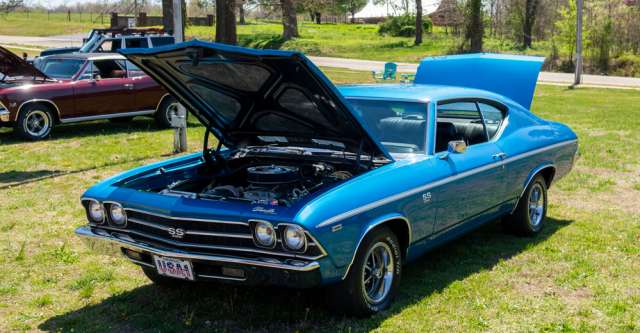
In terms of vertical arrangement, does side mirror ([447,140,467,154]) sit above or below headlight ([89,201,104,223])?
above

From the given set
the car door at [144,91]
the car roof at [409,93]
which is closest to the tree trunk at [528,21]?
the car door at [144,91]

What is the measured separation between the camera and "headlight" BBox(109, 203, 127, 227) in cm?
495

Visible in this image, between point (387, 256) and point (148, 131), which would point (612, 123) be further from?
point (387, 256)

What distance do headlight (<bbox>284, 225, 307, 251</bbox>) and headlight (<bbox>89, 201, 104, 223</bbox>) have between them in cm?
150

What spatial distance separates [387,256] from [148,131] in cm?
980

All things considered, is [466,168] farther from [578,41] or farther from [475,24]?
[475,24]

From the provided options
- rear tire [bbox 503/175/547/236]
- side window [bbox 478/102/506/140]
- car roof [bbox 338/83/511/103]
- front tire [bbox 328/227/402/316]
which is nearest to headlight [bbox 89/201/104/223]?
front tire [bbox 328/227/402/316]

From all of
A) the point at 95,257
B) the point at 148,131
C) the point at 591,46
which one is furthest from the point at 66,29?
the point at 95,257

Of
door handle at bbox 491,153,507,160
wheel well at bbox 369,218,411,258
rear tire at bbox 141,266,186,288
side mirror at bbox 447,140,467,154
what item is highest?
side mirror at bbox 447,140,467,154

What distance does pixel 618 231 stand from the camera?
279 inches

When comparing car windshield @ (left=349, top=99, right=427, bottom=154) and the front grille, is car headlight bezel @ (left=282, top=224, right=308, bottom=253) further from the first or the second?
car windshield @ (left=349, top=99, right=427, bottom=154)

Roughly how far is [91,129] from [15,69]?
1789 millimetres

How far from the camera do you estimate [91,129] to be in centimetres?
1420

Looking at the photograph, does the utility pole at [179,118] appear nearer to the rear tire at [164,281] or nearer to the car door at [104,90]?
the car door at [104,90]
